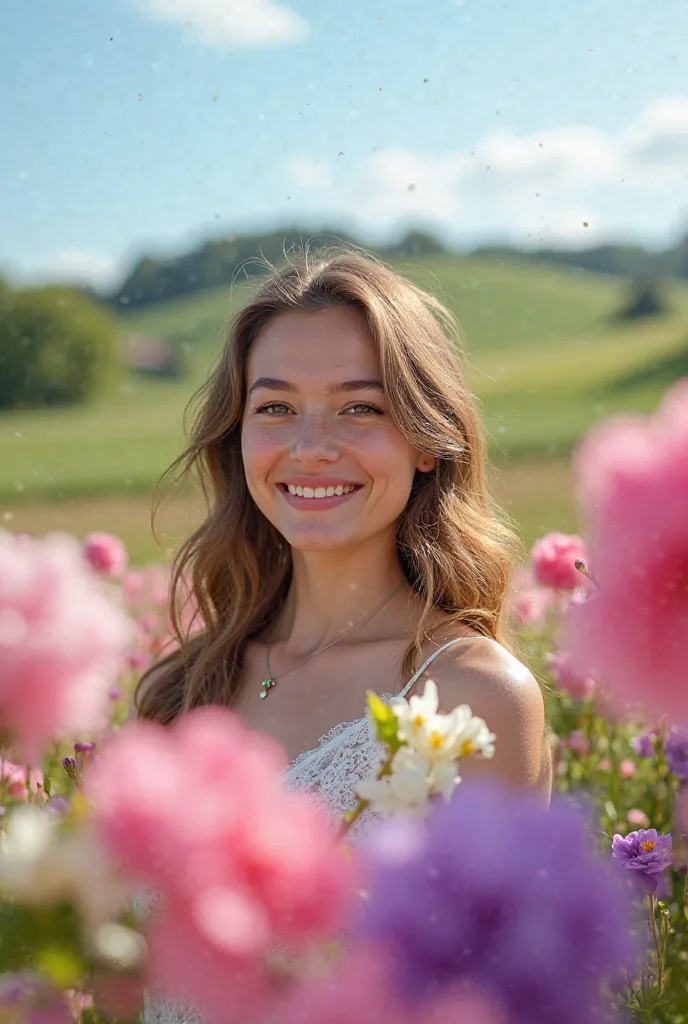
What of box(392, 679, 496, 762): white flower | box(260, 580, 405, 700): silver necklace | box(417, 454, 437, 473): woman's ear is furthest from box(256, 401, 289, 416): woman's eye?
box(392, 679, 496, 762): white flower

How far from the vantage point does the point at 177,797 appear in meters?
0.38

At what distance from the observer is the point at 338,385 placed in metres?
1.93

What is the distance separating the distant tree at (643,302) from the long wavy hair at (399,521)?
43.9 m

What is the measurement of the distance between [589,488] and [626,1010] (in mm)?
1167

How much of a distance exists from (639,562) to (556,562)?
2.15 meters

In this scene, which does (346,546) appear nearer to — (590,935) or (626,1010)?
(626,1010)

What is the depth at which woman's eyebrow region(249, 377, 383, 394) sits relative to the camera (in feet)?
6.34

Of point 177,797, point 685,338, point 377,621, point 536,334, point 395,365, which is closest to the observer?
point 177,797

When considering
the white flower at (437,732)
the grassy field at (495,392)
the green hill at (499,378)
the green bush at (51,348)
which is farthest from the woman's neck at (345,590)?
the green bush at (51,348)

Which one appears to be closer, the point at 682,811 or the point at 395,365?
the point at 682,811

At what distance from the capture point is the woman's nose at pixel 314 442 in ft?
6.21

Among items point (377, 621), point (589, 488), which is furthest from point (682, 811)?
point (589, 488)

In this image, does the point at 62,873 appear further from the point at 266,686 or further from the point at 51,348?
the point at 51,348

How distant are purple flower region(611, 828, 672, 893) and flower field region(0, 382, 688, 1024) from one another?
0.94m
